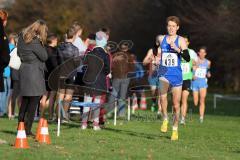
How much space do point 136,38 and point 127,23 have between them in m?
2.66

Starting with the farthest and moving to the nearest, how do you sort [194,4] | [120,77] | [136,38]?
[136,38], [194,4], [120,77]

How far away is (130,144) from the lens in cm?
1408

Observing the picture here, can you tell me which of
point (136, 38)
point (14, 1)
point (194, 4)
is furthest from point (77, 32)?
point (14, 1)

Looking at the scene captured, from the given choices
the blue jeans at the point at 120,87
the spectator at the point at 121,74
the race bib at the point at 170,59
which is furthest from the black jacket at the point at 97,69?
the blue jeans at the point at 120,87

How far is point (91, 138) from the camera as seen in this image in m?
15.2

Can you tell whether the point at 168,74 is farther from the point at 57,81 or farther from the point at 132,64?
the point at 132,64

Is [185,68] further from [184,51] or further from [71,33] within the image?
[184,51]

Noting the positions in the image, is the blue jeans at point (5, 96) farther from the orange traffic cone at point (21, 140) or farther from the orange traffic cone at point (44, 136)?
the orange traffic cone at point (21, 140)

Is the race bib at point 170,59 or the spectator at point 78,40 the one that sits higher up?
the spectator at point 78,40

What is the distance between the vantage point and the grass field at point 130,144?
39.5 feet

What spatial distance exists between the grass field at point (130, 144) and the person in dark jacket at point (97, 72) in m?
0.52

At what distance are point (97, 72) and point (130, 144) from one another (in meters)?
3.91

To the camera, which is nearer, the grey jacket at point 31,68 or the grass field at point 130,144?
the grass field at point 130,144

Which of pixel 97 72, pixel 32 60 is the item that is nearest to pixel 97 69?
pixel 97 72
